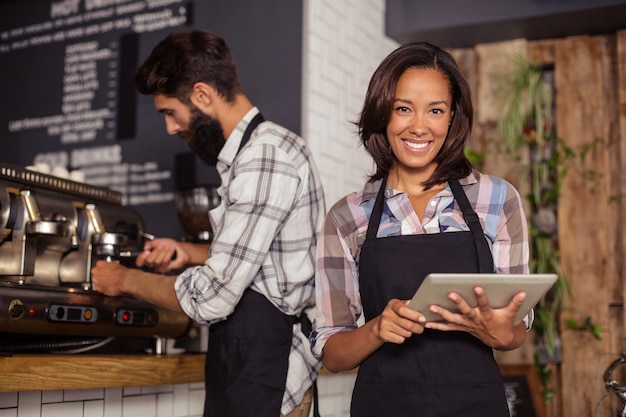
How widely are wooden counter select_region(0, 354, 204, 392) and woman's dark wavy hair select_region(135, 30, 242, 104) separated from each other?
82cm

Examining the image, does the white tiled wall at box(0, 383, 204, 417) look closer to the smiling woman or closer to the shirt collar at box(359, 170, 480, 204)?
the smiling woman

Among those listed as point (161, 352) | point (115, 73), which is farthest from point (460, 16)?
point (161, 352)

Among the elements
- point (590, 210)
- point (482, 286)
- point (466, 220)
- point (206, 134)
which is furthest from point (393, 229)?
point (590, 210)

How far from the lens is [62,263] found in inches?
103

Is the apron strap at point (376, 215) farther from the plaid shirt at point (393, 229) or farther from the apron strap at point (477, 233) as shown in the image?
the apron strap at point (477, 233)

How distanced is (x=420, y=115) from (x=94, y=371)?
3.83ft

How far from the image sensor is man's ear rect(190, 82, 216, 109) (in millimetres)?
2488

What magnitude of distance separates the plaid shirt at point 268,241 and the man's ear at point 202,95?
0.24 m

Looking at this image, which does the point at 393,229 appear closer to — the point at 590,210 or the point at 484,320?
the point at 484,320

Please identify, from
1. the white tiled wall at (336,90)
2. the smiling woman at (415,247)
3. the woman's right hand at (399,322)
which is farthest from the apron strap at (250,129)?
the white tiled wall at (336,90)

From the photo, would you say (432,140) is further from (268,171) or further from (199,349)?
(199,349)

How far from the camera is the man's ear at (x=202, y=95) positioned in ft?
8.16

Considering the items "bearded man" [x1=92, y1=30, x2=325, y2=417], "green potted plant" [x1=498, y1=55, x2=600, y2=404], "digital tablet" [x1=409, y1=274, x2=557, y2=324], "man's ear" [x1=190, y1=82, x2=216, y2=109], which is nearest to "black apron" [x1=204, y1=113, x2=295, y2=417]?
"bearded man" [x1=92, y1=30, x2=325, y2=417]

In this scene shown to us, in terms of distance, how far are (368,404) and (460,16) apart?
9.45 ft
